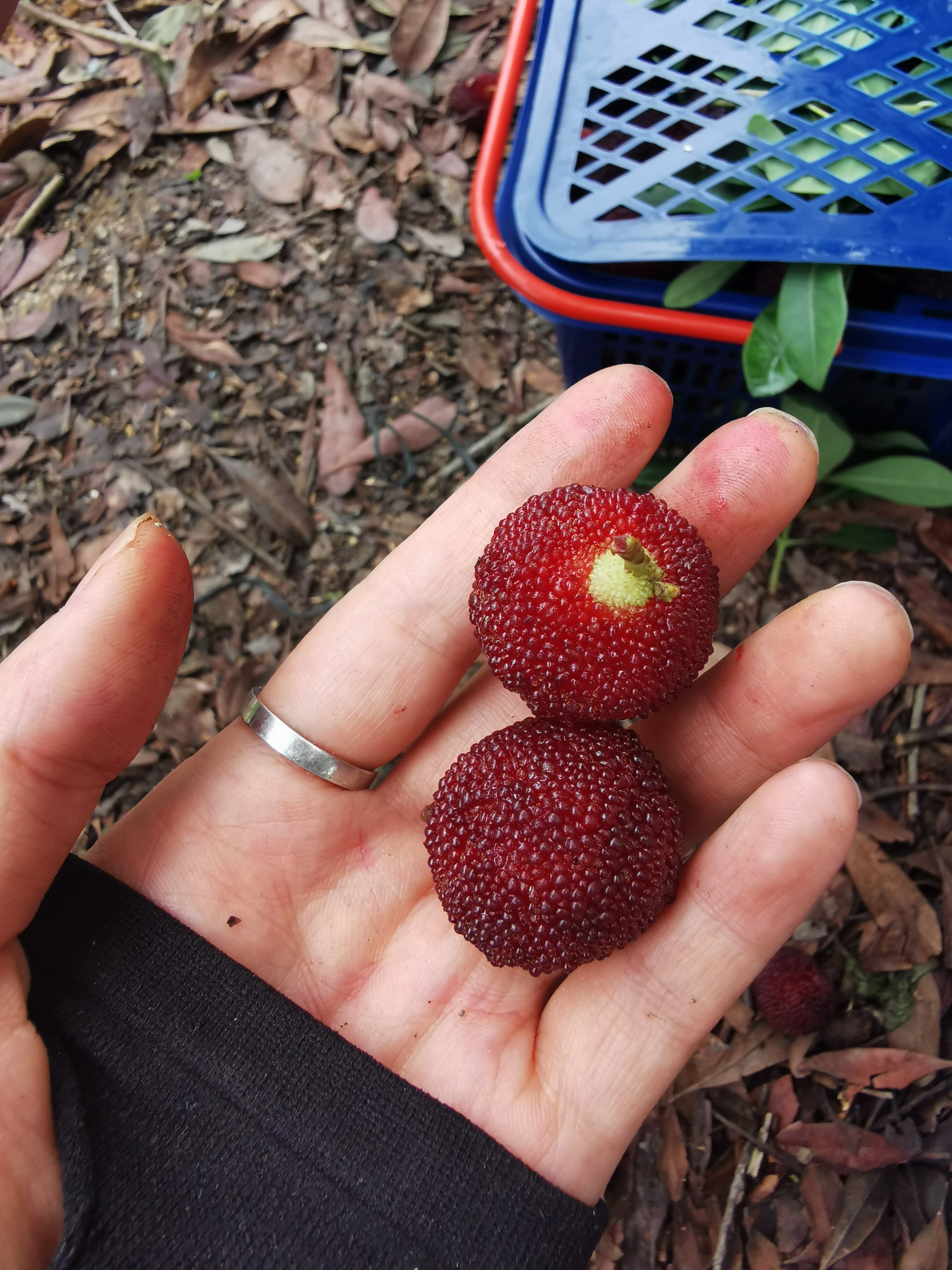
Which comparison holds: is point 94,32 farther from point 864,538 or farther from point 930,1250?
point 930,1250

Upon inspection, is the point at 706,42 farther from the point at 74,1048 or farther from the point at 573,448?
the point at 74,1048

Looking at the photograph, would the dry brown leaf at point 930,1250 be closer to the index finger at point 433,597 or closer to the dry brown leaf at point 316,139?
the index finger at point 433,597

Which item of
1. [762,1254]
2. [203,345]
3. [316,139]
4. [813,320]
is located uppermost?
[316,139]

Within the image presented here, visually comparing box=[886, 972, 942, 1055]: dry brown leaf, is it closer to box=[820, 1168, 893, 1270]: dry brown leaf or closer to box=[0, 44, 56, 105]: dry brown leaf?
box=[820, 1168, 893, 1270]: dry brown leaf

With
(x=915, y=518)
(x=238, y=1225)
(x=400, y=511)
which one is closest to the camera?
(x=238, y=1225)

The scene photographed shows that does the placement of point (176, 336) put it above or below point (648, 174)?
below

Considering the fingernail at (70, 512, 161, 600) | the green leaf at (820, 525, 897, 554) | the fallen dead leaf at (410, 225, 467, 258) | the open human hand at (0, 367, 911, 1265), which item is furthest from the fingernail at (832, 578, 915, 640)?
the fallen dead leaf at (410, 225, 467, 258)

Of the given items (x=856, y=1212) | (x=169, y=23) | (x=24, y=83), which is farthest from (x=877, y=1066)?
(x=24, y=83)

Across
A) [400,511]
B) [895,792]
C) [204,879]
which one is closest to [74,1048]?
[204,879]
